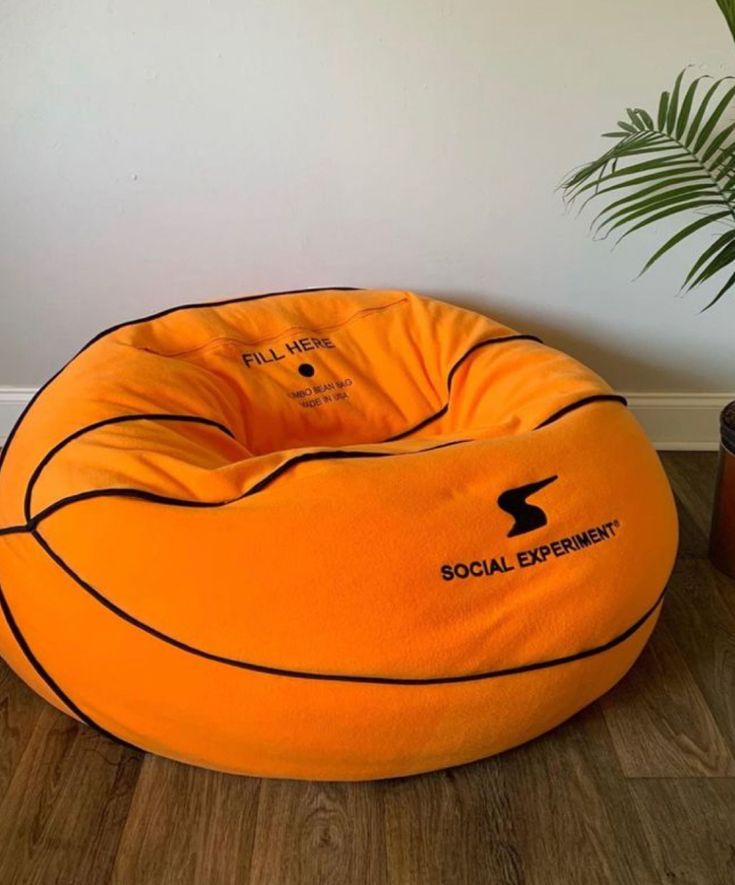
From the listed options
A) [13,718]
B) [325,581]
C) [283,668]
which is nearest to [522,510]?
[325,581]

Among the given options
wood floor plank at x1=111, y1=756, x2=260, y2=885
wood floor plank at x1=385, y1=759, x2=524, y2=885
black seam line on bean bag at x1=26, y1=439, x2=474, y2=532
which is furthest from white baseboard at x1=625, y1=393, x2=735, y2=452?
wood floor plank at x1=111, y1=756, x2=260, y2=885

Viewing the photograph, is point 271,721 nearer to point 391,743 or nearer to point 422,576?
point 391,743

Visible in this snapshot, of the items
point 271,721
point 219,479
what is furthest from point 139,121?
point 271,721

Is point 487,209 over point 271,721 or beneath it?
over

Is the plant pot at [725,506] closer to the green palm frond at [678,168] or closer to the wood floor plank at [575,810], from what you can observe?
the green palm frond at [678,168]

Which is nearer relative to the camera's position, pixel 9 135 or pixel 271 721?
pixel 271 721

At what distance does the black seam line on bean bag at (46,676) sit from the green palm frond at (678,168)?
1206 millimetres

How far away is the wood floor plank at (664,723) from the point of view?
1389 millimetres

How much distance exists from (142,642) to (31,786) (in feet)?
1.05

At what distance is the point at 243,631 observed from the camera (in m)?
1.24

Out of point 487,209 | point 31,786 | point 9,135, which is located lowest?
point 31,786

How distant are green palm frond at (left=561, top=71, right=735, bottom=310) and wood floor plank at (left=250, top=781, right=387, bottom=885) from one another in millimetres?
1039

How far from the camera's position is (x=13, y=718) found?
4.86 ft

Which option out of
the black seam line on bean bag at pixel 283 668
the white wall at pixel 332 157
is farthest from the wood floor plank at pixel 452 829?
the white wall at pixel 332 157
